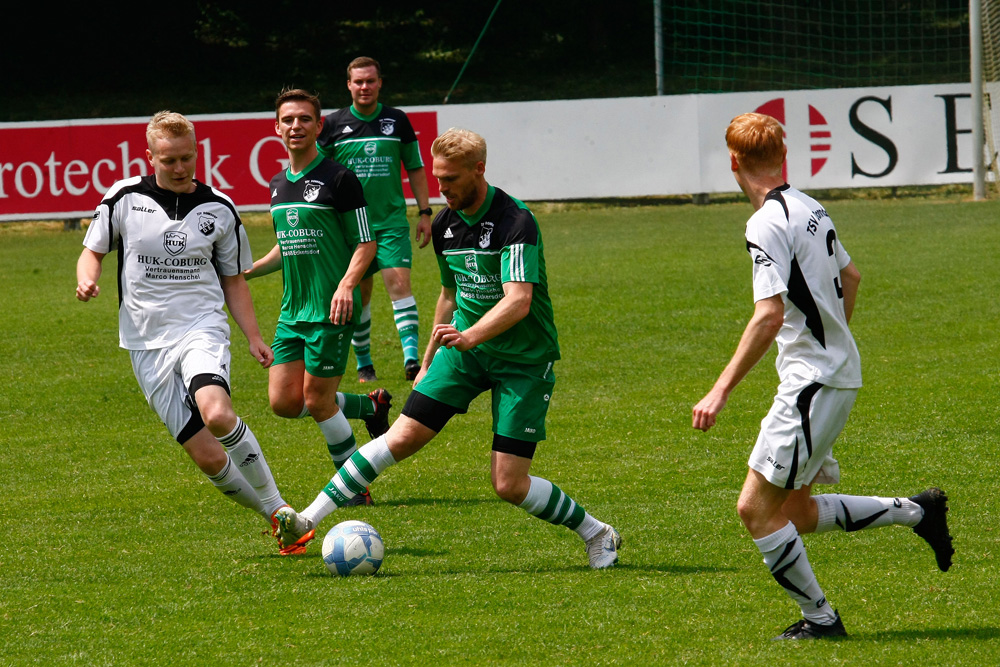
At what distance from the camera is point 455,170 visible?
4.84 metres

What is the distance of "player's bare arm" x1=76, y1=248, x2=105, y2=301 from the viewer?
5.17 metres

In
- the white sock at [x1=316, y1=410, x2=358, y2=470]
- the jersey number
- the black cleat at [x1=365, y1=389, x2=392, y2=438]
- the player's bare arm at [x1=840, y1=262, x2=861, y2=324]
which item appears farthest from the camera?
the black cleat at [x1=365, y1=389, x2=392, y2=438]

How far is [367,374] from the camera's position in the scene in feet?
31.1

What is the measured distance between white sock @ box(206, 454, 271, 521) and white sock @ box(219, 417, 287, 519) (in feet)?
0.09

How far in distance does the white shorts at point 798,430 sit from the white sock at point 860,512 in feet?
1.52

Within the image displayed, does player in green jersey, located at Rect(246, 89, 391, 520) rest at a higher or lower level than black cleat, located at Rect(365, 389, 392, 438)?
higher

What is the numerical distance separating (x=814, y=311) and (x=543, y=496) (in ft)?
5.14

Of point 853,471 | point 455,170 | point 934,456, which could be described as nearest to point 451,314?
point 455,170

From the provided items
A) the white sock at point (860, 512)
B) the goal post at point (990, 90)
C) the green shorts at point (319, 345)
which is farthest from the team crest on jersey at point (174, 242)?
the goal post at point (990, 90)

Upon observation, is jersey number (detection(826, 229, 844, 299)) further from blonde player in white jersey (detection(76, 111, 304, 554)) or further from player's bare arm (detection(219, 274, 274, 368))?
player's bare arm (detection(219, 274, 274, 368))

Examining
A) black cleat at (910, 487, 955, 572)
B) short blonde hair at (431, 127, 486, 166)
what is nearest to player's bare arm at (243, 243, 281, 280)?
short blonde hair at (431, 127, 486, 166)

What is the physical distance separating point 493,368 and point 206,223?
1.48 metres

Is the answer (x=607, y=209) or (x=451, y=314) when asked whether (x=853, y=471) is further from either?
(x=607, y=209)

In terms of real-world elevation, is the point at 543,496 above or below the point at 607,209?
below
